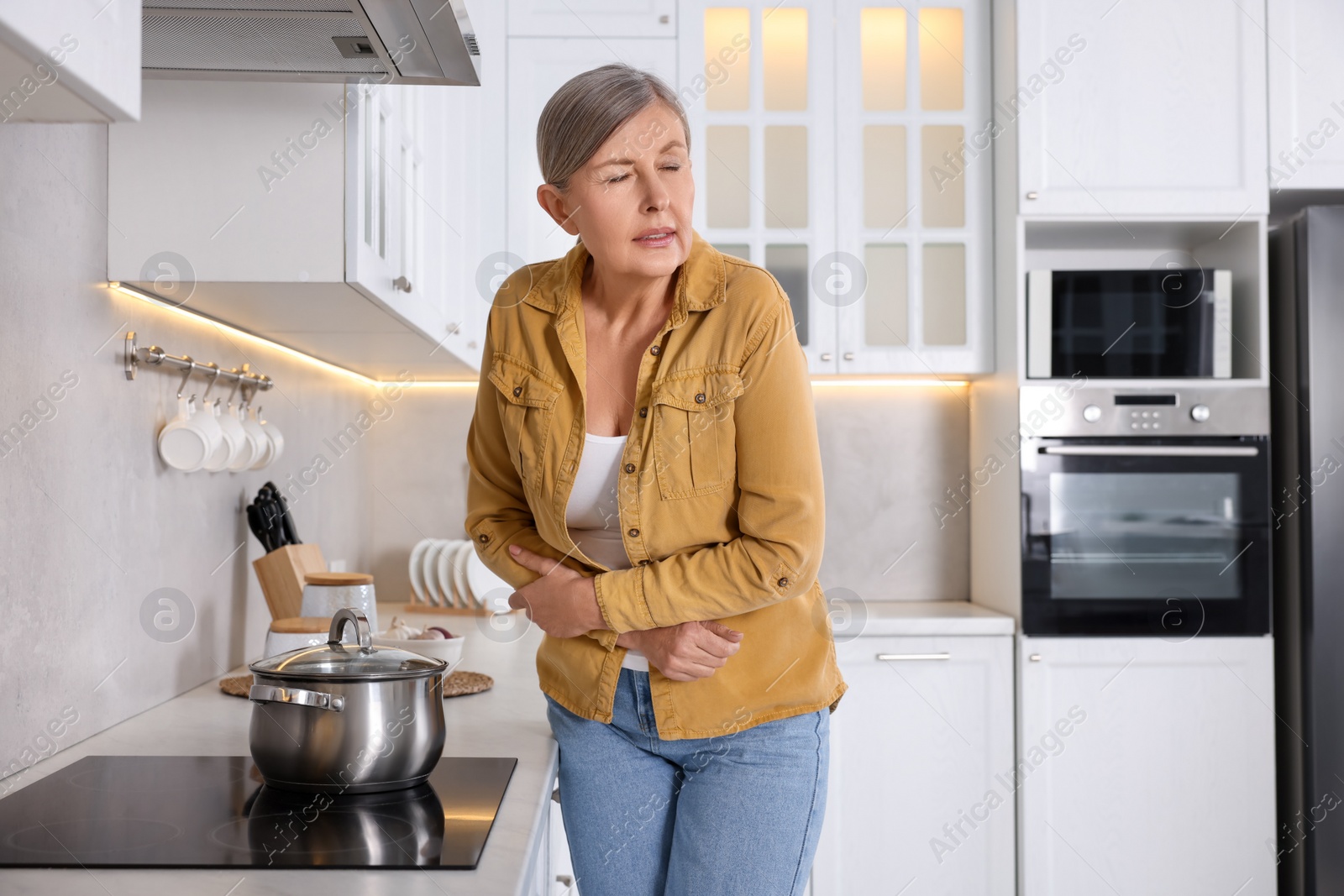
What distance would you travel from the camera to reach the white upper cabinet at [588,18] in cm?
267

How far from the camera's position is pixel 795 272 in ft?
8.86

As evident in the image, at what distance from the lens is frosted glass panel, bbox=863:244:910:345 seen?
8.87ft

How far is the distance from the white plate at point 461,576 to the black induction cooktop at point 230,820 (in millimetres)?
1406

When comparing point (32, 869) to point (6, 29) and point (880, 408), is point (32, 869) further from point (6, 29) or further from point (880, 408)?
point (880, 408)

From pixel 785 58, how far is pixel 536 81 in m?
0.65

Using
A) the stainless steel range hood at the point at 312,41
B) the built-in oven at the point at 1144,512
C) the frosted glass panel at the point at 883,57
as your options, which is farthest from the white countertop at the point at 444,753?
the frosted glass panel at the point at 883,57

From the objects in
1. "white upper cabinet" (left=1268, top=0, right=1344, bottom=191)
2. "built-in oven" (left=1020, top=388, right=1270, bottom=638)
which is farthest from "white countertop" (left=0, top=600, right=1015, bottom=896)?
"white upper cabinet" (left=1268, top=0, right=1344, bottom=191)

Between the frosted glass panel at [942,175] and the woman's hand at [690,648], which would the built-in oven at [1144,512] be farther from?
the woman's hand at [690,648]

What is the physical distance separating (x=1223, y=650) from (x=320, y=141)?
7.20 feet

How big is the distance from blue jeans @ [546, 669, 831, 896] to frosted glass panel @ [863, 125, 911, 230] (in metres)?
1.85

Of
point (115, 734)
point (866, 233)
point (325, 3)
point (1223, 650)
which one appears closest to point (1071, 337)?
point (866, 233)

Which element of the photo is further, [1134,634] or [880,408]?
[880,408]

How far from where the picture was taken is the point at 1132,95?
2506 millimetres

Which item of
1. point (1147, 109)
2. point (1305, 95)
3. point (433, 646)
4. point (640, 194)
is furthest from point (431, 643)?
point (1305, 95)
